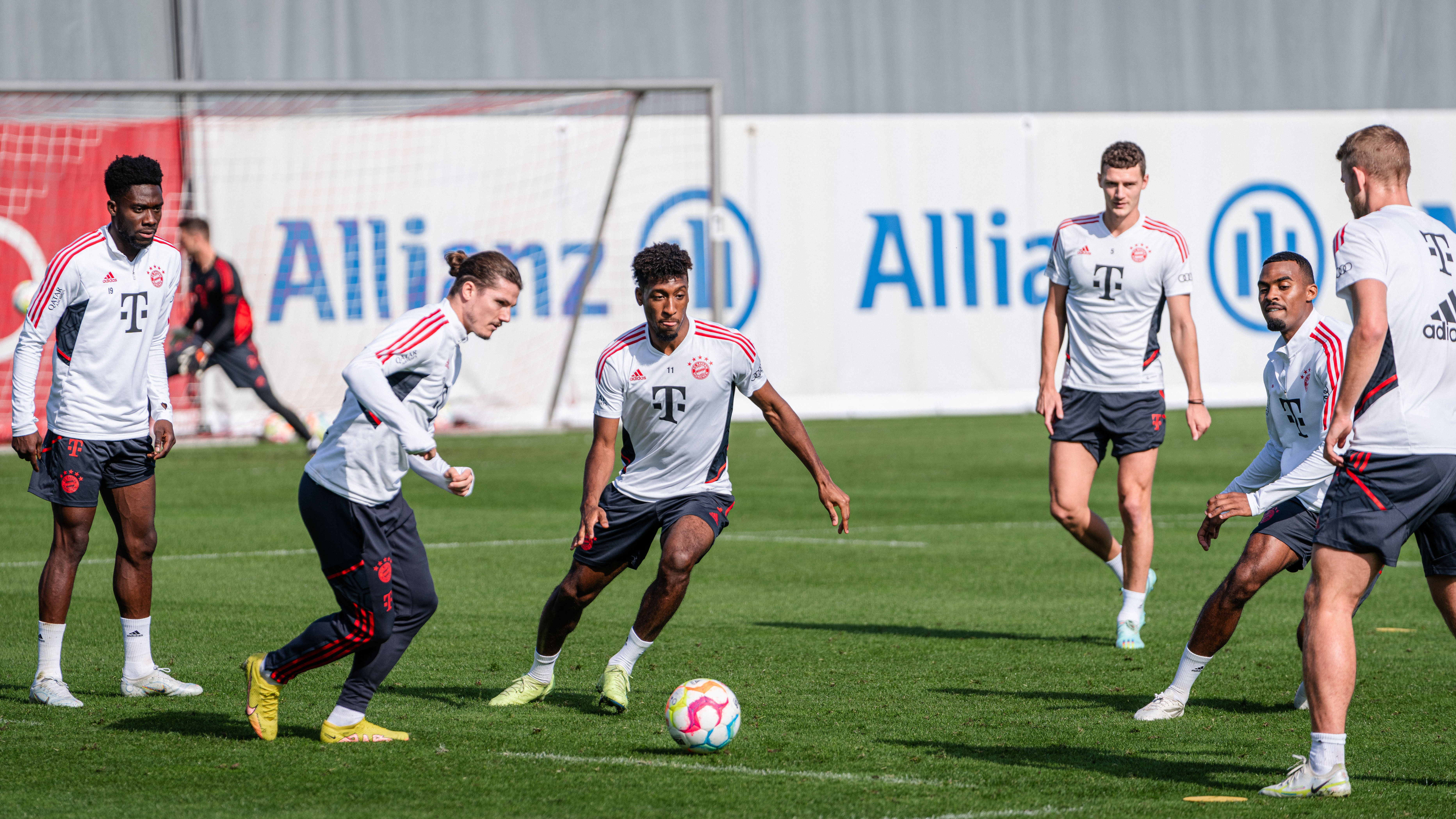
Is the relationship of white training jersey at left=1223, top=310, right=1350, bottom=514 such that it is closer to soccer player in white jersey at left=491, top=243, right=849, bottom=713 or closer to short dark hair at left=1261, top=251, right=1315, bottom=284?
short dark hair at left=1261, top=251, right=1315, bottom=284

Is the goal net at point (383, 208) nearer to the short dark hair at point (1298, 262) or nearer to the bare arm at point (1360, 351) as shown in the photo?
the short dark hair at point (1298, 262)

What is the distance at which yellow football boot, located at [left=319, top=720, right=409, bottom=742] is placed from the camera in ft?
20.5

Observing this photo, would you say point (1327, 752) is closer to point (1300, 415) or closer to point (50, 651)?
point (1300, 415)

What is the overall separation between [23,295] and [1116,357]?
1366 cm

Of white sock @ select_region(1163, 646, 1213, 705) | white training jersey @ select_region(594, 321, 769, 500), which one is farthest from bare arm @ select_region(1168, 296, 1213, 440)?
white training jersey @ select_region(594, 321, 769, 500)

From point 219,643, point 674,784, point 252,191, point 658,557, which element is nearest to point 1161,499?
point 658,557

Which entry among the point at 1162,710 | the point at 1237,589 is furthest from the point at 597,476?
the point at 1237,589

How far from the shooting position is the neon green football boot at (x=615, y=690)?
6.97m

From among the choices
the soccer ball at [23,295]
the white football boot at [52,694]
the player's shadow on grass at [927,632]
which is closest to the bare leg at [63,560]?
the white football boot at [52,694]

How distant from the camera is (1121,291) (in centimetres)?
897

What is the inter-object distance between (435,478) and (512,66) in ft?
64.3

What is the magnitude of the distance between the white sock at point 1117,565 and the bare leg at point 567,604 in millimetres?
3221

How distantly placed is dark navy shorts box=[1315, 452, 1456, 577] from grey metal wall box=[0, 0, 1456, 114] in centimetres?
2046

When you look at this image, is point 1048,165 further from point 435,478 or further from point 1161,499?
point 435,478
